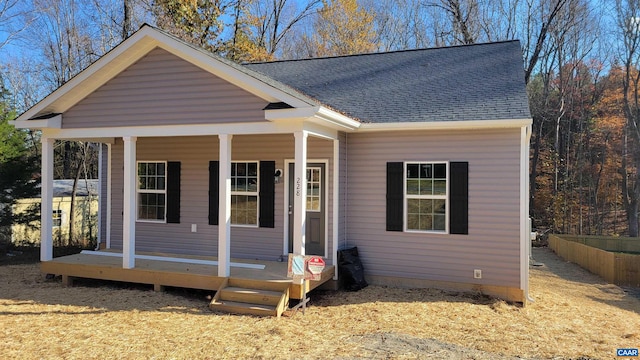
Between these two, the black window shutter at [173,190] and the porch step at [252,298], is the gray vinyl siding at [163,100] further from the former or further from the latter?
the porch step at [252,298]

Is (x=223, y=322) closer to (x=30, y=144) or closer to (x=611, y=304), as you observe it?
(x=611, y=304)

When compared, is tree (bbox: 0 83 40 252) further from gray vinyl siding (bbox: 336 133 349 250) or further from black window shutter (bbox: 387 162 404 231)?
black window shutter (bbox: 387 162 404 231)

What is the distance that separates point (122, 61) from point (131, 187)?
84.4 inches

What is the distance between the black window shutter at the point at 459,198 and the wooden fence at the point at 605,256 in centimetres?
577

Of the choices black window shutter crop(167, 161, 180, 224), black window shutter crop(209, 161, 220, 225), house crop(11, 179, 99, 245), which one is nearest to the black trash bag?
black window shutter crop(209, 161, 220, 225)

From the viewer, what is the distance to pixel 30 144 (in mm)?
20938

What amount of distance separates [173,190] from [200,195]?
62cm

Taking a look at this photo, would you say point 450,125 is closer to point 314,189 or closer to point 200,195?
point 314,189

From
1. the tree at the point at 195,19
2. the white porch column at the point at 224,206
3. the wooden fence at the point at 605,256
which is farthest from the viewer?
the tree at the point at 195,19

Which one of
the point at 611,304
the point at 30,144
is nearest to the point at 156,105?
the point at 611,304

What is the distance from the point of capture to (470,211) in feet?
24.6

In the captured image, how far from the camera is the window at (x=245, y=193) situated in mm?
8805

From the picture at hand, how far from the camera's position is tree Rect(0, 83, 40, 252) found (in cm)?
1170

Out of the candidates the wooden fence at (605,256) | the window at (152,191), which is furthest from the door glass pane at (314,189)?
the wooden fence at (605,256)
